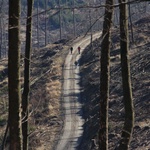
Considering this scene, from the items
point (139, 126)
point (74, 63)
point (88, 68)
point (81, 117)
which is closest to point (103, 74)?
point (139, 126)

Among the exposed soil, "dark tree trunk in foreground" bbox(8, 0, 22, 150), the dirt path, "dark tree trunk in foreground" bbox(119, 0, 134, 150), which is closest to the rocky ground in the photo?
the dirt path

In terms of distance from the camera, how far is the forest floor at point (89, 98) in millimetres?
28672

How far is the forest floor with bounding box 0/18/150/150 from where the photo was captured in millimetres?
28672

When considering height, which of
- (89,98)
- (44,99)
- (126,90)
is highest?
(126,90)

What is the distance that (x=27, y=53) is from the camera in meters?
13.5

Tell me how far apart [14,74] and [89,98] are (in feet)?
110

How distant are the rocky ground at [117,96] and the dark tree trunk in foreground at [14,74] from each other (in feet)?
37.0

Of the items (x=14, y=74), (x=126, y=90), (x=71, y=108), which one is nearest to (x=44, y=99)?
(x=71, y=108)

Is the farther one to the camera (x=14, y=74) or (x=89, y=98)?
(x=89, y=98)

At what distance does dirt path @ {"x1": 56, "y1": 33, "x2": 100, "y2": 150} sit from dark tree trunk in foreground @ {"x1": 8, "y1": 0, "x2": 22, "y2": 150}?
23.6 meters

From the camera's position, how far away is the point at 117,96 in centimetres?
3634

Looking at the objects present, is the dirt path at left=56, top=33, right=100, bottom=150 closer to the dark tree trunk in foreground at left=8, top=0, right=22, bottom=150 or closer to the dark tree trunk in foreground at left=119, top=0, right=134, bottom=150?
the dark tree trunk in foreground at left=119, top=0, right=134, bottom=150

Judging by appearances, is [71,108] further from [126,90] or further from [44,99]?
[126,90]

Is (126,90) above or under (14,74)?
under
